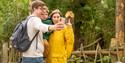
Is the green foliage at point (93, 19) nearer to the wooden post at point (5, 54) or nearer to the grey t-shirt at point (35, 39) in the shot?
the wooden post at point (5, 54)

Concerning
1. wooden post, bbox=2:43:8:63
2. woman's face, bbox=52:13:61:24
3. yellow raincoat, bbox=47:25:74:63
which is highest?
woman's face, bbox=52:13:61:24

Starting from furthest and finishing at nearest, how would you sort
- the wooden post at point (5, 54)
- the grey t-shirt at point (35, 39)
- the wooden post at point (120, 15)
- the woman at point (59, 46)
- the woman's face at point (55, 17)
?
1. the wooden post at point (120, 15)
2. the wooden post at point (5, 54)
3. the woman at point (59, 46)
4. the woman's face at point (55, 17)
5. the grey t-shirt at point (35, 39)

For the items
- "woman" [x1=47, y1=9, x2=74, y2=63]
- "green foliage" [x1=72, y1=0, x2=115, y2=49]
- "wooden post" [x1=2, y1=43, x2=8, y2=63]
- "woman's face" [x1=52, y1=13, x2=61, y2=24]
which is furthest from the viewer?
"green foliage" [x1=72, y1=0, x2=115, y2=49]

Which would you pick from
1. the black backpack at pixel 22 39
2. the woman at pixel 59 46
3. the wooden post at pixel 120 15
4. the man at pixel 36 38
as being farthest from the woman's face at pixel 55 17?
the wooden post at pixel 120 15

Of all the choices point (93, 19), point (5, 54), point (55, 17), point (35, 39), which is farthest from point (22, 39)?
point (93, 19)

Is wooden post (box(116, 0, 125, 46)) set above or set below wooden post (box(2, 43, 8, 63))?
above

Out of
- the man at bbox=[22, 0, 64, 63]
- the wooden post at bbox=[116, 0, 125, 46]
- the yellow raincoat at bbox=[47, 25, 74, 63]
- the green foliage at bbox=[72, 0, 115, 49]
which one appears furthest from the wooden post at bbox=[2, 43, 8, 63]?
the green foliage at bbox=[72, 0, 115, 49]

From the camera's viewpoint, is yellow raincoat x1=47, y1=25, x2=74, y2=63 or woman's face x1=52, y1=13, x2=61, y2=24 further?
yellow raincoat x1=47, y1=25, x2=74, y2=63

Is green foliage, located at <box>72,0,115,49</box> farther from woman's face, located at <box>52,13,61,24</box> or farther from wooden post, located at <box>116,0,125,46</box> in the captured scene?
A: woman's face, located at <box>52,13,61,24</box>

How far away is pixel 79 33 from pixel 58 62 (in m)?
10.4

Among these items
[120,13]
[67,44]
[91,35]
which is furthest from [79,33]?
[67,44]

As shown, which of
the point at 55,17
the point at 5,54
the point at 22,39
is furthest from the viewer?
the point at 5,54

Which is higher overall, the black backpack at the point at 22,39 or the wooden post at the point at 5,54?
the black backpack at the point at 22,39

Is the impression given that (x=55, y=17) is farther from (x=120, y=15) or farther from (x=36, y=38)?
(x=120, y=15)
